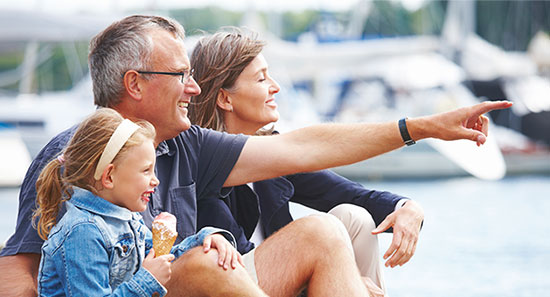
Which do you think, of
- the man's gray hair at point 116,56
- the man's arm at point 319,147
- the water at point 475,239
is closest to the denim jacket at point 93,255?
the man's gray hair at point 116,56

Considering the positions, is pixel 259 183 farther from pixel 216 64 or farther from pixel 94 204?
pixel 94 204

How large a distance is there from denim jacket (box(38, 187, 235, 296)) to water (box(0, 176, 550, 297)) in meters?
5.59

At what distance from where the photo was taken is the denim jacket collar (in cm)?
228

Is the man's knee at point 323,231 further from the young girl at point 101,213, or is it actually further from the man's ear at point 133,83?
the man's ear at point 133,83

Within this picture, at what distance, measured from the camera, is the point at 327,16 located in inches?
1046

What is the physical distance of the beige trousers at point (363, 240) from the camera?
3180mm

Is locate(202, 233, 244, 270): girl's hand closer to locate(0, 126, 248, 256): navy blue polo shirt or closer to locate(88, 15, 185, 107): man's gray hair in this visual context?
locate(0, 126, 248, 256): navy blue polo shirt

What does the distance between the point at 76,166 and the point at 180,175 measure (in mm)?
622

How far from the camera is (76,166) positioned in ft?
7.62

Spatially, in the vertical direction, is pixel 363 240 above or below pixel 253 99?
below

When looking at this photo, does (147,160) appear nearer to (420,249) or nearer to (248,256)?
(248,256)

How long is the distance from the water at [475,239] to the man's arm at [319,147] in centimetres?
487

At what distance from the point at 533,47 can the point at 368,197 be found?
2575cm

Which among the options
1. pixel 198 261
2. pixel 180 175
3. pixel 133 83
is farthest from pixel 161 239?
pixel 133 83
